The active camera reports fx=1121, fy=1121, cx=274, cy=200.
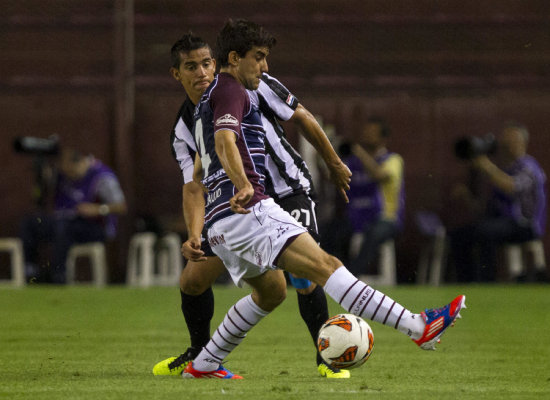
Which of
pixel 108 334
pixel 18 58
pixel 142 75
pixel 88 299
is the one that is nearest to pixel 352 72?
pixel 142 75

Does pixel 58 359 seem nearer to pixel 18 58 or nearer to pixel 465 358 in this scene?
pixel 465 358

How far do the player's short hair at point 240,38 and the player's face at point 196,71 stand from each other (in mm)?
746

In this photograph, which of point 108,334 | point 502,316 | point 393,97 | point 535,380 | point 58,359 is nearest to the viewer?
point 535,380

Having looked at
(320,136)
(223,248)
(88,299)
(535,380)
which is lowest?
(88,299)

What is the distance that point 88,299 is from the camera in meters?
12.1

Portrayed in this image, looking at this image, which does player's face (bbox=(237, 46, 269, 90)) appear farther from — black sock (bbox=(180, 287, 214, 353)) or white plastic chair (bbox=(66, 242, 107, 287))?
white plastic chair (bbox=(66, 242, 107, 287))

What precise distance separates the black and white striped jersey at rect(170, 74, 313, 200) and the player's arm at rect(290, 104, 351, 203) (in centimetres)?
8

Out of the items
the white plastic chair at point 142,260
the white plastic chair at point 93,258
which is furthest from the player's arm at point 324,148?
the white plastic chair at point 142,260

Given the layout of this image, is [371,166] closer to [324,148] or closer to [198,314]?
[198,314]

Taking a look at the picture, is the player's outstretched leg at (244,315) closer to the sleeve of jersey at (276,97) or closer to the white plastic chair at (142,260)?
the sleeve of jersey at (276,97)

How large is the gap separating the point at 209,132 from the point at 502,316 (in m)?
5.64

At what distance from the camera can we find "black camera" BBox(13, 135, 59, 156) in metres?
14.5

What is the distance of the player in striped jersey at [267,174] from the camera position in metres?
5.63

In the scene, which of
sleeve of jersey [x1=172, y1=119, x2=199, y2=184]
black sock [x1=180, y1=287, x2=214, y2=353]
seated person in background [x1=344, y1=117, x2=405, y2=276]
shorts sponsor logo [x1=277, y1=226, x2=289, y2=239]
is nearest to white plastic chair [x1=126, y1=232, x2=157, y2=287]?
seated person in background [x1=344, y1=117, x2=405, y2=276]
